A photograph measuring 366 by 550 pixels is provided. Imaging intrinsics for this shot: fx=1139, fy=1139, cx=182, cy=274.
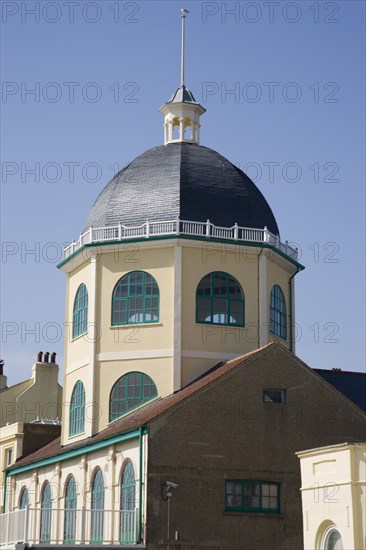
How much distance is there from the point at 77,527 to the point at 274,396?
8981mm

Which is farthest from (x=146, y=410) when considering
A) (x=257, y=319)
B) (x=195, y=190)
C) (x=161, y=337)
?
(x=195, y=190)

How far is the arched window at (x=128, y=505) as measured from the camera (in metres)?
35.9

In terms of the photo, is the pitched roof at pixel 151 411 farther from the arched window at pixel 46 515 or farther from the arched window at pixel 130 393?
the arched window at pixel 46 515

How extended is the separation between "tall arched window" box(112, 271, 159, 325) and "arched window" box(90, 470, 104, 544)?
242 inches

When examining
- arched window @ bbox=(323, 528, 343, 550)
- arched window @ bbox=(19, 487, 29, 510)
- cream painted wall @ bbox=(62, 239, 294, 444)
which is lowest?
arched window @ bbox=(323, 528, 343, 550)

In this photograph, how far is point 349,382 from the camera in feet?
146

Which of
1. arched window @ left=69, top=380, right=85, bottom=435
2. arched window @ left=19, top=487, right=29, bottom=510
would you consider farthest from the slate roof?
arched window @ left=19, top=487, right=29, bottom=510

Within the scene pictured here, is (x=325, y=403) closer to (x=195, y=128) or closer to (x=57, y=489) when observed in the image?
(x=57, y=489)

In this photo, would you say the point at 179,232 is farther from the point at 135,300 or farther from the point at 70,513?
the point at 70,513

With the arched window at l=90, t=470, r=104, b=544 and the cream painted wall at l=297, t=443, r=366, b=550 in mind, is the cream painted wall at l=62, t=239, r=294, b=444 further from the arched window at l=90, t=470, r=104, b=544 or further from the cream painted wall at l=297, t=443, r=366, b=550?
the cream painted wall at l=297, t=443, r=366, b=550

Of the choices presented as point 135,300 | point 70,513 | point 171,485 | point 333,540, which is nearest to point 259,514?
point 171,485

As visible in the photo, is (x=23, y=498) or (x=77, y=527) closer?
(x=77, y=527)

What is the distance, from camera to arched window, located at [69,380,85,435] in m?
44.7

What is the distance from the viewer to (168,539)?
3512cm
